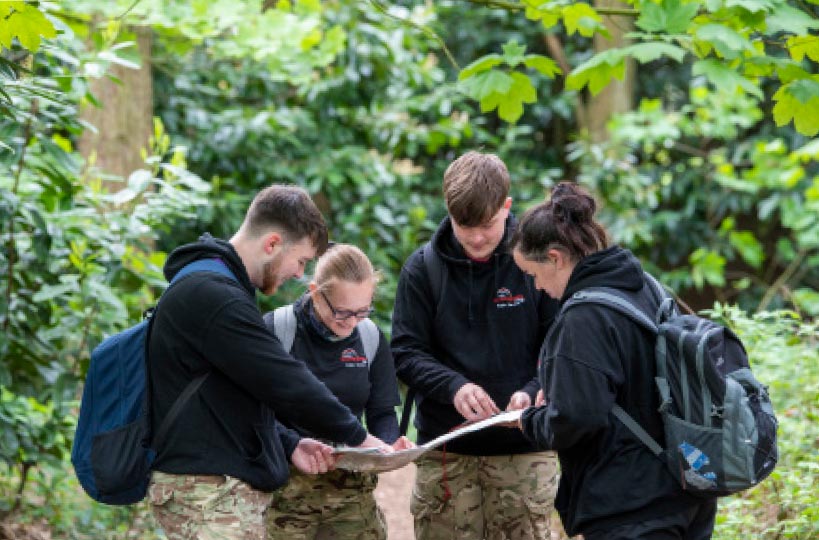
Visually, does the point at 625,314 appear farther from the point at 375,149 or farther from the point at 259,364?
the point at 375,149

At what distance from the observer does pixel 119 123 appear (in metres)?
8.19

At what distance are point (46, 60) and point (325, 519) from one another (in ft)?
9.57

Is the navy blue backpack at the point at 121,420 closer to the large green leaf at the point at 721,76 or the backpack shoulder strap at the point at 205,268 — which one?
the backpack shoulder strap at the point at 205,268

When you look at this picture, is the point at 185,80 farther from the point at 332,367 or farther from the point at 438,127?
the point at 332,367

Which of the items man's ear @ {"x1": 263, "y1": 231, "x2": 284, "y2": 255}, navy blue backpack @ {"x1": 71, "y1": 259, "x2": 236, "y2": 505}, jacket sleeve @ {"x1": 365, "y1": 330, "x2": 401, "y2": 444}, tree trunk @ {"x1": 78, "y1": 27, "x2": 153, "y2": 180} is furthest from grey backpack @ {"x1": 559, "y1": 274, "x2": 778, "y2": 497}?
tree trunk @ {"x1": 78, "y1": 27, "x2": 153, "y2": 180}

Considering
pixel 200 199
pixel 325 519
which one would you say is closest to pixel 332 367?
pixel 325 519

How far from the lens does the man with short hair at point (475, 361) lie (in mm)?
4418

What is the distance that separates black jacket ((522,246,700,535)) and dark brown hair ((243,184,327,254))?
0.90 m

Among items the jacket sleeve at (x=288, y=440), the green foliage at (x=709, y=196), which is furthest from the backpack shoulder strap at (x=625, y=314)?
the green foliage at (x=709, y=196)

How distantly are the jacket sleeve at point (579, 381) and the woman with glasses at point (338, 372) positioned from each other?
950 mm

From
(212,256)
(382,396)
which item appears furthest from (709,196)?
(212,256)

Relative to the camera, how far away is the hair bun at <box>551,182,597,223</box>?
357 centimetres

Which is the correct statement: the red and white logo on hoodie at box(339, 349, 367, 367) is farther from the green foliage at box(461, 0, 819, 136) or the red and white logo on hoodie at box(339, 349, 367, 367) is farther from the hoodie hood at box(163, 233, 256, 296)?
the green foliage at box(461, 0, 819, 136)

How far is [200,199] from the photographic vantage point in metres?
6.24
